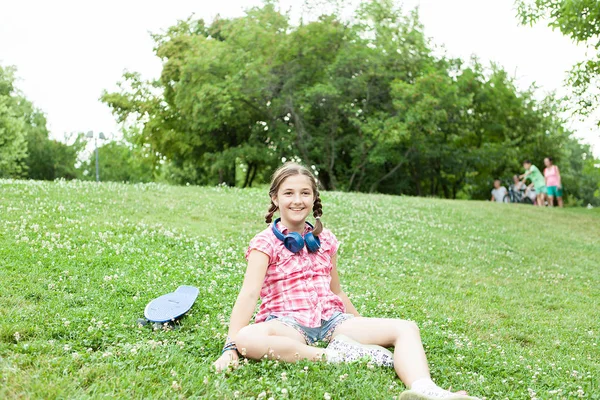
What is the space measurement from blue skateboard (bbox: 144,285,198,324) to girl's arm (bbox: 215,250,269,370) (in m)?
1.27

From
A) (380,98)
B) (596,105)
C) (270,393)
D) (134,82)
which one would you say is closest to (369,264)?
(270,393)

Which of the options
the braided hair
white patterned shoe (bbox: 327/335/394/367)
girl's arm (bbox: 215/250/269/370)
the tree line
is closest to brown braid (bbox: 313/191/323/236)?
the braided hair

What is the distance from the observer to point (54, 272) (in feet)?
23.4

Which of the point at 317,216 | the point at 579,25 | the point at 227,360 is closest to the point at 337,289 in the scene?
the point at 317,216

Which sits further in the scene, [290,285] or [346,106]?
[346,106]

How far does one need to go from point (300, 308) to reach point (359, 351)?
2.17ft

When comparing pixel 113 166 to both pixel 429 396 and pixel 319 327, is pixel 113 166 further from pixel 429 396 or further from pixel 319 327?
pixel 429 396

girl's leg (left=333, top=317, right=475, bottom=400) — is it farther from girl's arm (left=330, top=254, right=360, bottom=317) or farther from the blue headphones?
the blue headphones

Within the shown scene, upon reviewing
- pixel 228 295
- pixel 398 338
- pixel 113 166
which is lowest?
pixel 228 295

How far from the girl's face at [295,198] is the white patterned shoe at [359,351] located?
118cm

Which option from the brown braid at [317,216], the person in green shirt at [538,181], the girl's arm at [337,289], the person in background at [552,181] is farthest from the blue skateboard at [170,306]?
the person in green shirt at [538,181]

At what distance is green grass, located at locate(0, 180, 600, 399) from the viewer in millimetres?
4309

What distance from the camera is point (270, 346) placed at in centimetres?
461

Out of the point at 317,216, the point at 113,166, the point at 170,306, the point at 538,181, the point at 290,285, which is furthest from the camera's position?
the point at 113,166
